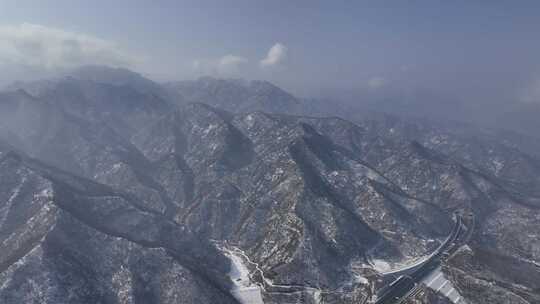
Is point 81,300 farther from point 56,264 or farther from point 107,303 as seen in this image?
point 56,264

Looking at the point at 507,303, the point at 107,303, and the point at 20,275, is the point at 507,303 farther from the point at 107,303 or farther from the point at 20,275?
the point at 20,275

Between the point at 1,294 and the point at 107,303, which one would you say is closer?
the point at 1,294

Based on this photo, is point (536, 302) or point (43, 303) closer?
point (43, 303)

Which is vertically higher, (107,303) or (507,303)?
(507,303)

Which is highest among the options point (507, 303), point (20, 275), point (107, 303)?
point (507, 303)

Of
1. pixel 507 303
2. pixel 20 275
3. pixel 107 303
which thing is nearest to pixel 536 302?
pixel 507 303

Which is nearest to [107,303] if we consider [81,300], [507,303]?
[81,300]

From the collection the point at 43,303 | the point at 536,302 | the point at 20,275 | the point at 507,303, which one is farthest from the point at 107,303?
the point at 536,302

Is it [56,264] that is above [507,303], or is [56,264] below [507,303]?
below
